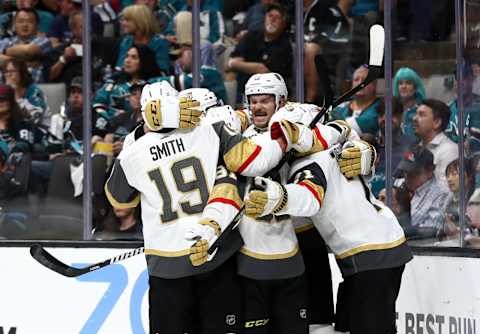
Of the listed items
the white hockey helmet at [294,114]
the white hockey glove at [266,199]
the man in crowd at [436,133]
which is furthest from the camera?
the man in crowd at [436,133]

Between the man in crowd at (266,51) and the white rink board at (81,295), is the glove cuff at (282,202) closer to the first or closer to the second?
the white rink board at (81,295)

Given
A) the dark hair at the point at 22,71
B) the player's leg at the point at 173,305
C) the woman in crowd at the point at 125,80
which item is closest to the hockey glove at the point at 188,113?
the player's leg at the point at 173,305

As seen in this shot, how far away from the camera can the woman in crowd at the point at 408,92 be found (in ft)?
18.3

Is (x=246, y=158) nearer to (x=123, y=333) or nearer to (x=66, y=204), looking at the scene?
(x=123, y=333)

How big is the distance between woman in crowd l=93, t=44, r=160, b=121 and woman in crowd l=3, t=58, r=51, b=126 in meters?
0.33

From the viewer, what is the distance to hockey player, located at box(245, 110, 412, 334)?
4.46 m

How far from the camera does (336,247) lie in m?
4.55

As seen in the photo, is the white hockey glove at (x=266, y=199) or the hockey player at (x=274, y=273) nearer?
the white hockey glove at (x=266, y=199)

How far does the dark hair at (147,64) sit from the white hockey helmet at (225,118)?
1732 millimetres

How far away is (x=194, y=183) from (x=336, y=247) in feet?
1.81

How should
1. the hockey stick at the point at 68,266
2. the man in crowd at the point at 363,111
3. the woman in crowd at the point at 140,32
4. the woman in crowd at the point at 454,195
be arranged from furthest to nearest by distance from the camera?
the woman in crowd at the point at 140,32 < the man in crowd at the point at 363,111 < the woman in crowd at the point at 454,195 < the hockey stick at the point at 68,266

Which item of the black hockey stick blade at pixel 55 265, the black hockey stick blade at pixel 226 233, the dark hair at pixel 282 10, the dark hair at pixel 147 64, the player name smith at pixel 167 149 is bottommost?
the black hockey stick blade at pixel 55 265

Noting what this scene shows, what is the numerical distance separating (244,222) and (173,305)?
0.39 m

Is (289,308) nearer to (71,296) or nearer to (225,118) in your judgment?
(225,118)
